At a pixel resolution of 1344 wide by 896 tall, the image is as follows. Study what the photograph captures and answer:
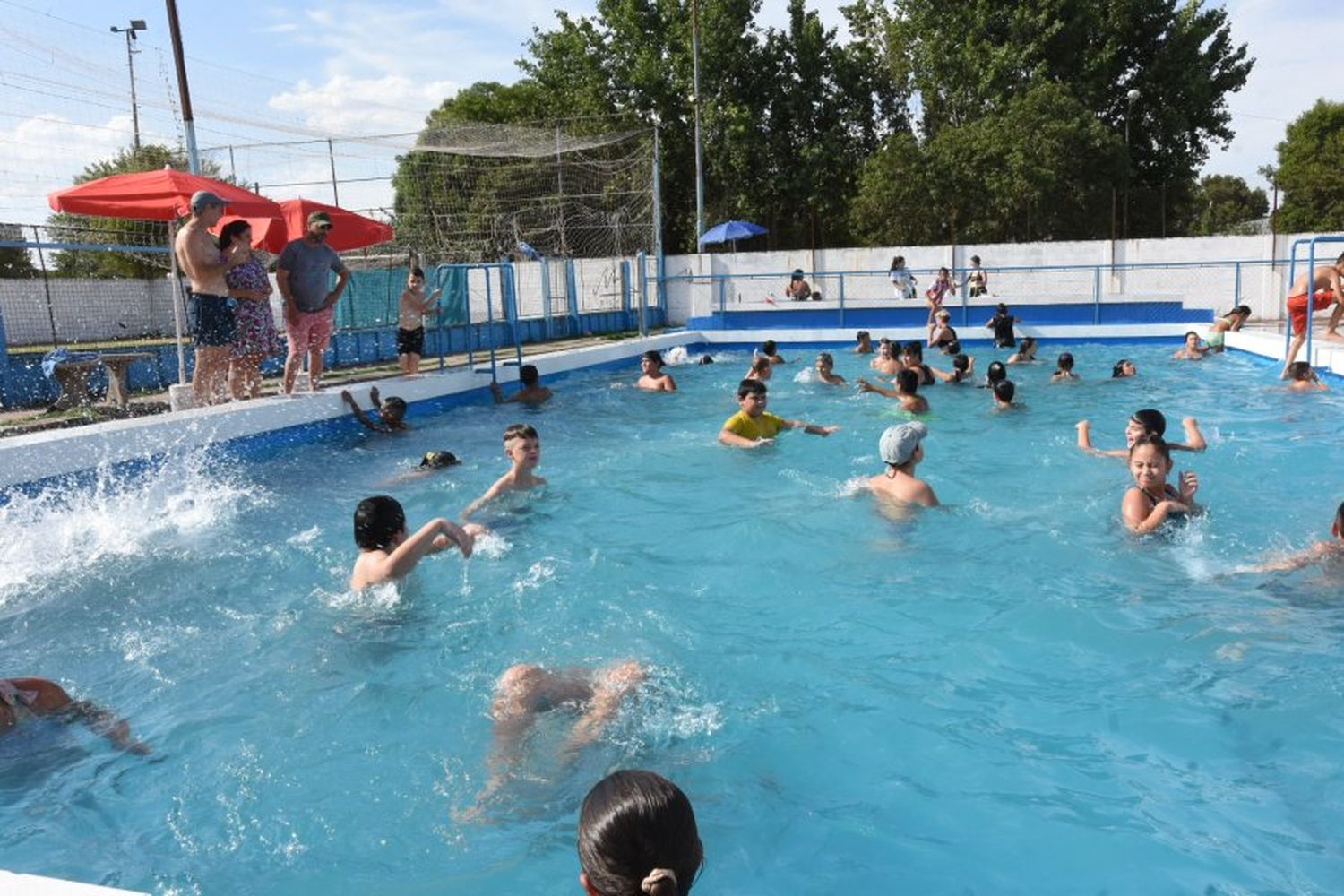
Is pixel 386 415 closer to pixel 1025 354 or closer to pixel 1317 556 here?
pixel 1317 556

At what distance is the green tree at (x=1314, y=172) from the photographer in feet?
111

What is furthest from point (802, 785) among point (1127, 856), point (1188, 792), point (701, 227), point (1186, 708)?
point (701, 227)

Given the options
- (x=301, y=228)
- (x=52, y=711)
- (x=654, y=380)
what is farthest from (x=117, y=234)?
(x=52, y=711)

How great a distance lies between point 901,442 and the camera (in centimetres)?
671

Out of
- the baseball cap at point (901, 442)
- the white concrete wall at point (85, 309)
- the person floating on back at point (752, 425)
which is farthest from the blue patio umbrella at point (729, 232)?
the baseball cap at point (901, 442)

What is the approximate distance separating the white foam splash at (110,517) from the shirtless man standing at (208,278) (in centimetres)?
113

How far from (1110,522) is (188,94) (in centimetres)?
1430

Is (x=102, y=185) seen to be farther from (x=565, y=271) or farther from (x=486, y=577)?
(x=565, y=271)

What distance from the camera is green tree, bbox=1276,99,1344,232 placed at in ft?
111

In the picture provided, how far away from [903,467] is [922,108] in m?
28.3

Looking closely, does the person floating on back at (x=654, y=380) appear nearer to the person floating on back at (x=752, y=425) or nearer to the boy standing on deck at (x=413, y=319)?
the boy standing on deck at (x=413, y=319)

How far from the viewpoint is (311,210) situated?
12.8m

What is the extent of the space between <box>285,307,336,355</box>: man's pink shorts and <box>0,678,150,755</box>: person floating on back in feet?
23.3

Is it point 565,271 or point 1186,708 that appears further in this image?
point 565,271
